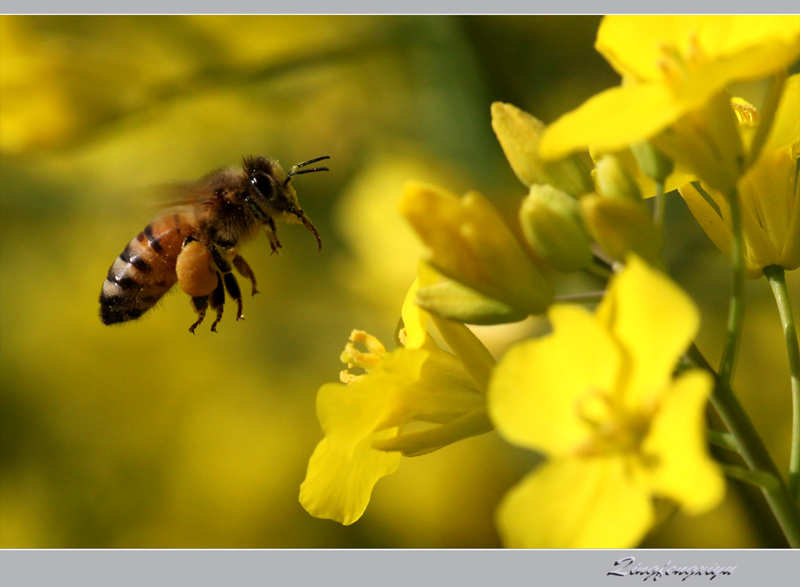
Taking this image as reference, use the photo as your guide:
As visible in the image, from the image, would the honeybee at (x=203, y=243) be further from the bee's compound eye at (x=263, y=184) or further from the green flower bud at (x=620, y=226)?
Result: the green flower bud at (x=620, y=226)

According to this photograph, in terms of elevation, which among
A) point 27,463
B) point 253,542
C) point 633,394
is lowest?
point 253,542

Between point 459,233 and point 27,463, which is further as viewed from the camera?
point 27,463

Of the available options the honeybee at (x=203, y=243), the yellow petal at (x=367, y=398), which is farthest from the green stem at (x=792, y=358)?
the honeybee at (x=203, y=243)

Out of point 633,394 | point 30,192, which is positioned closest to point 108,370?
point 30,192

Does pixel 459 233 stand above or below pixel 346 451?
above

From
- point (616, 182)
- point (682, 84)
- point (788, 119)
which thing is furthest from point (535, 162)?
point (788, 119)

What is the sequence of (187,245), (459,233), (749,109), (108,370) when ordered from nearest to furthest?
(459,233) → (749,109) → (187,245) → (108,370)

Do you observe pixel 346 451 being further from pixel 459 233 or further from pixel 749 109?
pixel 749 109
